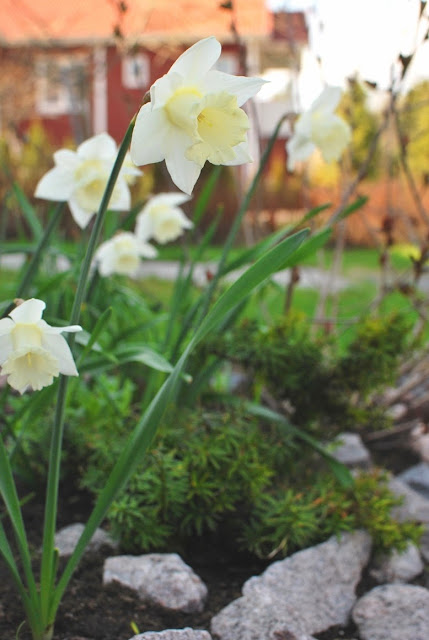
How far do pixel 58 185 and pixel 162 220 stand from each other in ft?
2.41

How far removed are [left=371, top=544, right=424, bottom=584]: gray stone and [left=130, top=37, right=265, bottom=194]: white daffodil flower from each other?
45.3 inches

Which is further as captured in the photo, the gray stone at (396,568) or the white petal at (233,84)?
the gray stone at (396,568)

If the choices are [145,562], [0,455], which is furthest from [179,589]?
[0,455]

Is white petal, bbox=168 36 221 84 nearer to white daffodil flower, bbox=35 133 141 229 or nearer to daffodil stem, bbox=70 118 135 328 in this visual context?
daffodil stem, bbox=70 118 135 328

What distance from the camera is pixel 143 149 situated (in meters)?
0.98

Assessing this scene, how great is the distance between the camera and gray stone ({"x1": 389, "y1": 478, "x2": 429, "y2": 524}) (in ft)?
6.48

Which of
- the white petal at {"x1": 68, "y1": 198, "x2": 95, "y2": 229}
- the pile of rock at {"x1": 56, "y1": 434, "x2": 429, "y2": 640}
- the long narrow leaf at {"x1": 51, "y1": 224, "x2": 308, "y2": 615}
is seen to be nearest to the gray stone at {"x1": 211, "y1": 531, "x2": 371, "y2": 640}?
the pile of rock at {"x1": 56, "y1": 434, "x2": 429, "y2": 640}

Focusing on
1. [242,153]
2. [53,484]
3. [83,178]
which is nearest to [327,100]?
[83,178]

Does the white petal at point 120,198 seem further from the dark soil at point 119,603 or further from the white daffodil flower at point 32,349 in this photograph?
the dark soil at point 119,603

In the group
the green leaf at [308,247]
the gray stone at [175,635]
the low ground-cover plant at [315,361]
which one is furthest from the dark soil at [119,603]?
the green leaf at [308,247]

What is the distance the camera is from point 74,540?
5.49 feet

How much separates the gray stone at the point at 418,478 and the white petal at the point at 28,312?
1503mm

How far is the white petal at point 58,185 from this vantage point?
153cm

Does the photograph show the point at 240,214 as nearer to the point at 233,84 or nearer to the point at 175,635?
the point at 233,84
